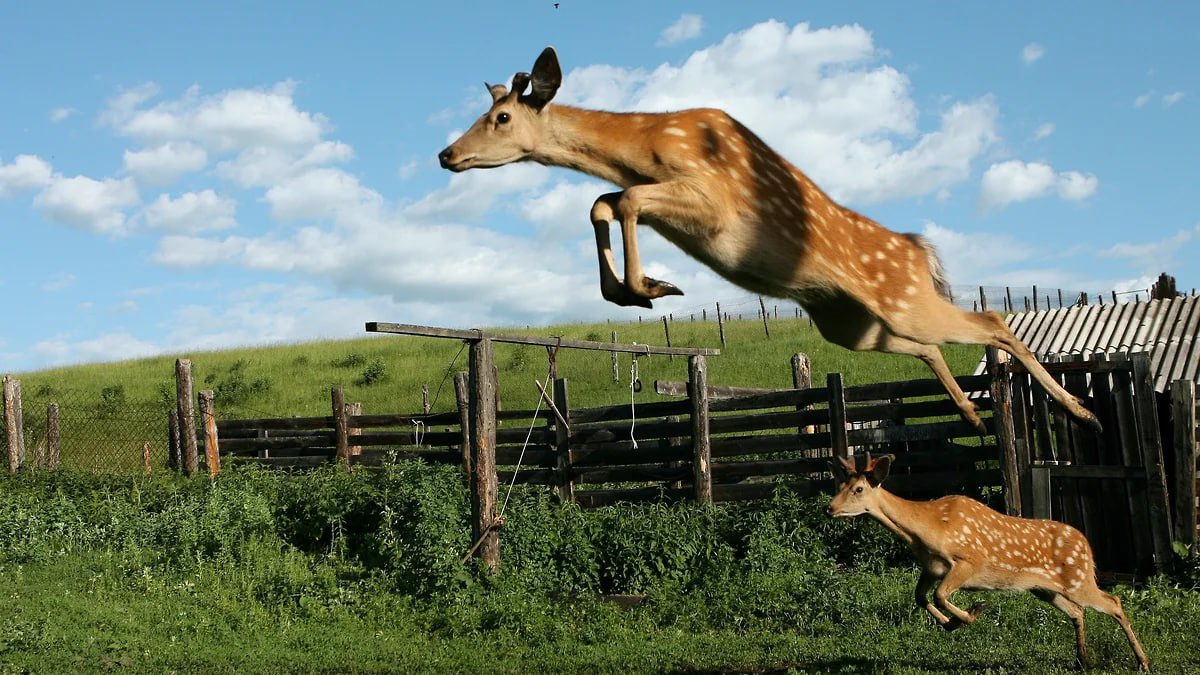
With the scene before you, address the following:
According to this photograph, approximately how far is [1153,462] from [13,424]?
1608cm

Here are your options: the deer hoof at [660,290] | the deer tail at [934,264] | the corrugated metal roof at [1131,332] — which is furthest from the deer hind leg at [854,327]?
the corrugated metal roof at [1131,332]

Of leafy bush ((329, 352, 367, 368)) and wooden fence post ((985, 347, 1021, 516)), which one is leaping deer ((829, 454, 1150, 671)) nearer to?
wooden fence post ((985, 347, 1021, 516))

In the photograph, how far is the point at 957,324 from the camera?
3840mm

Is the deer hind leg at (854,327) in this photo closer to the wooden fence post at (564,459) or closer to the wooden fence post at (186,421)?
the wooden fence post at (564,459)

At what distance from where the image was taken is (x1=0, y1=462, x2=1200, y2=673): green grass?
820 centimetres

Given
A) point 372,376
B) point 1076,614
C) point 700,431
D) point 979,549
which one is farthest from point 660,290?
point 372,376

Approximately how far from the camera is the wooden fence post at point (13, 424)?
17141 mm

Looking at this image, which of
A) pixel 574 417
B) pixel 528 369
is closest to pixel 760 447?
pixel 574 417

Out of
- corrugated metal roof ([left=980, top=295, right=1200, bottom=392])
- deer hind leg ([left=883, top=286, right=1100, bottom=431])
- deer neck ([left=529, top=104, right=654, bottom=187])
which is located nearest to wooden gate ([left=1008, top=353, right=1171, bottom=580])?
corrugated metal roof ([left=980, top=295, right=1200, bottom=392])

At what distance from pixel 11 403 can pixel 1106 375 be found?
52.4ft

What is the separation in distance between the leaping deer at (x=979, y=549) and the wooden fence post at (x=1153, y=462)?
8.09 feet

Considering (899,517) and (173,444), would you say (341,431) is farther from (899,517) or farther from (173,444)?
(899,517)

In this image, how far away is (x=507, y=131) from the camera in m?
2.99

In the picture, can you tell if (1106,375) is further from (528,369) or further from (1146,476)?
(528,369)
